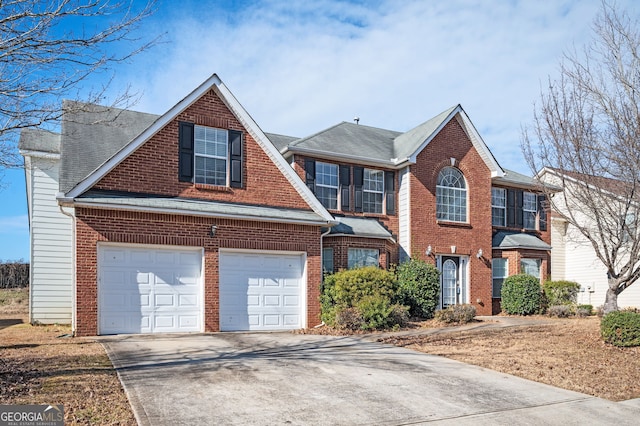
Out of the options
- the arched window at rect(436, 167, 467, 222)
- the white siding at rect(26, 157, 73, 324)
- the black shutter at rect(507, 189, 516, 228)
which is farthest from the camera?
the black shutter at rect(507, 189, 516, 228)

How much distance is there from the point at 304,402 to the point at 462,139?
15.8 meters

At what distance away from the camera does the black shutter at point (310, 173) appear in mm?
18547

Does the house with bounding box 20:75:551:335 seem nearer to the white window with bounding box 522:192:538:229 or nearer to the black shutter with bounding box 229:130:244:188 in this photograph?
the black shutter with bounding box 229:130:244:188

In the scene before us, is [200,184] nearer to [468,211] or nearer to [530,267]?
[468,211]

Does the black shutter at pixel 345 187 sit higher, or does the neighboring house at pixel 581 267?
the black shutter at pixel 345 187

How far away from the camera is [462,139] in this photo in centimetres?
2112

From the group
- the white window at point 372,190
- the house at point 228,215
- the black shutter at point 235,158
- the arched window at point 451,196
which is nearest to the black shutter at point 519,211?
the house at point 228,215

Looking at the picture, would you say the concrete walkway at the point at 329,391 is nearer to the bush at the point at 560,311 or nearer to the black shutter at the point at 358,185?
the black shutter at the point at 358,185

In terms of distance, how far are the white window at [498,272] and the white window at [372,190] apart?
5675 millimetres

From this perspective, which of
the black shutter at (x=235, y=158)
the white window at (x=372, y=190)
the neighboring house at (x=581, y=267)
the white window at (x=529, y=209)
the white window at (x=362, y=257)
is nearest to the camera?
the black shutter at (x=235, y=158)

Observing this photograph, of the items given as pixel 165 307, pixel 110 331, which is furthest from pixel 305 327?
pixel 110 331

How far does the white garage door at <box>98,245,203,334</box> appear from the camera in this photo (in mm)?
13086

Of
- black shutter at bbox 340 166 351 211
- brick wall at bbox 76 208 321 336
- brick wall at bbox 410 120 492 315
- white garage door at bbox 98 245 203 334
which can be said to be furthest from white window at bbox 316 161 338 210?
white garage door at bbox 98 245 203 334

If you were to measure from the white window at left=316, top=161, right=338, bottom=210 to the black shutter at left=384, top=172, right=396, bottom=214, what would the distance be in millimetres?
2146
